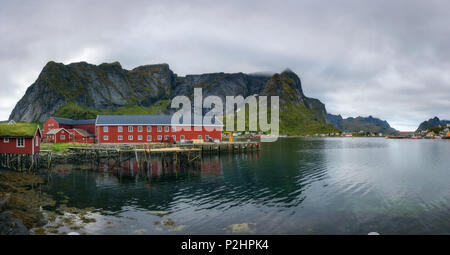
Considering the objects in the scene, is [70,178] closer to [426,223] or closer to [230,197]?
[230,197]

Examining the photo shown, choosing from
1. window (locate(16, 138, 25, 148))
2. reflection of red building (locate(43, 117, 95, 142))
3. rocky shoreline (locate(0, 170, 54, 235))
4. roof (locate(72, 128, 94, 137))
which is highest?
reflection of red building (locate(43, 117, 95, 142))

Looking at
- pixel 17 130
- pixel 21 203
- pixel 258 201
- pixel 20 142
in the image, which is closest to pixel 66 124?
pixel 17 130

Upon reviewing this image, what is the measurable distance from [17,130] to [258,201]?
4058cm

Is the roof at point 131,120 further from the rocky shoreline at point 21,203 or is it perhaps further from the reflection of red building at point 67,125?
the rocky shoreline at point 21,203

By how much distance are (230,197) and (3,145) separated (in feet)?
127

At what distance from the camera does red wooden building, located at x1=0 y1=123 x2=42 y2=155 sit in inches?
1586

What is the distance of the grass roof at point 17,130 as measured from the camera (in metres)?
40.2

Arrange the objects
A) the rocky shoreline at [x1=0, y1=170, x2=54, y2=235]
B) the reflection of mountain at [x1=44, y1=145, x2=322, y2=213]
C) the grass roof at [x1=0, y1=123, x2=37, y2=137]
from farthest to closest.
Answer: the grass roof at [x1=0, y1=123, x2=37, y2=137]
the reflection of mountain at [x1=44, y1=145, x2=322, y2=213]
the rocky shoreline at [x1=0, y1=170, x2=54, y2=235]

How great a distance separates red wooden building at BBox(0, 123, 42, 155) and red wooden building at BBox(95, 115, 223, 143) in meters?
26.2

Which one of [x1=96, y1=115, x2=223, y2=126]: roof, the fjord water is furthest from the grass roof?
[x1=96, y1=115, x2=223, y2=126]: roof

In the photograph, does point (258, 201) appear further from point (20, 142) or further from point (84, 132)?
point (84, 132)

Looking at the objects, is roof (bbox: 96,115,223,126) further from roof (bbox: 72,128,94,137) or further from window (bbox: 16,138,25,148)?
window (bbox: 16,138,25,148)

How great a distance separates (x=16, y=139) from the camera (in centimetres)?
4062
